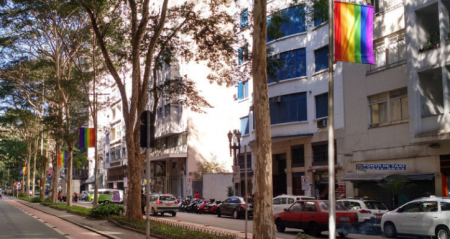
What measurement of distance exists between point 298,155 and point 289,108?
11.3 feet

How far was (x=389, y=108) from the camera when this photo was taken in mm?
27484

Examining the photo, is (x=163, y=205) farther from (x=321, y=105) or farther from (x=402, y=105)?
(x=402, y=105)

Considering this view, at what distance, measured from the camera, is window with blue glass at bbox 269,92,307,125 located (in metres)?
34.2

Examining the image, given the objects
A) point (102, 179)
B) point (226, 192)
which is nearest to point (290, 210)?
point (226, 192)

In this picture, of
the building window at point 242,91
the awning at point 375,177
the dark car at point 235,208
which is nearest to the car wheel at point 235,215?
the dark car at point 235,208

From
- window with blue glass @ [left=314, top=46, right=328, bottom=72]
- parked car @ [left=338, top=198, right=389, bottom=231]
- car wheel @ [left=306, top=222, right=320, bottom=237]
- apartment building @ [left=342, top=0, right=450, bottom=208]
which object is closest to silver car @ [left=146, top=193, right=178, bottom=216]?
apartment building @ [left=342, top=0, right=450, bottom=208]

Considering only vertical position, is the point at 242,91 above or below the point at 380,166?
above

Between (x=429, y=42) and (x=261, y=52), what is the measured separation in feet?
48.2

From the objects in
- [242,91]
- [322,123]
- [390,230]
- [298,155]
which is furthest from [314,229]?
[242,91]

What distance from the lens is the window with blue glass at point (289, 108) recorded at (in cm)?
3416

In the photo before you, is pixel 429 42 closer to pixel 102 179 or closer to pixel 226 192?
pixel 226 192

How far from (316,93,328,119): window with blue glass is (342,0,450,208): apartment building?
1917 mm

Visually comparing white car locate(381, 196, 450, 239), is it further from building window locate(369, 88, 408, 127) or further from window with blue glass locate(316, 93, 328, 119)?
window with blue glass locate(316, 93, 328, 119)

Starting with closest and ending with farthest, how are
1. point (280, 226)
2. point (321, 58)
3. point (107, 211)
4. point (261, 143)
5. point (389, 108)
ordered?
point (261, 143)
point (280, 226)
point (107, 211)
point (389, 108)
point (321, 58)
